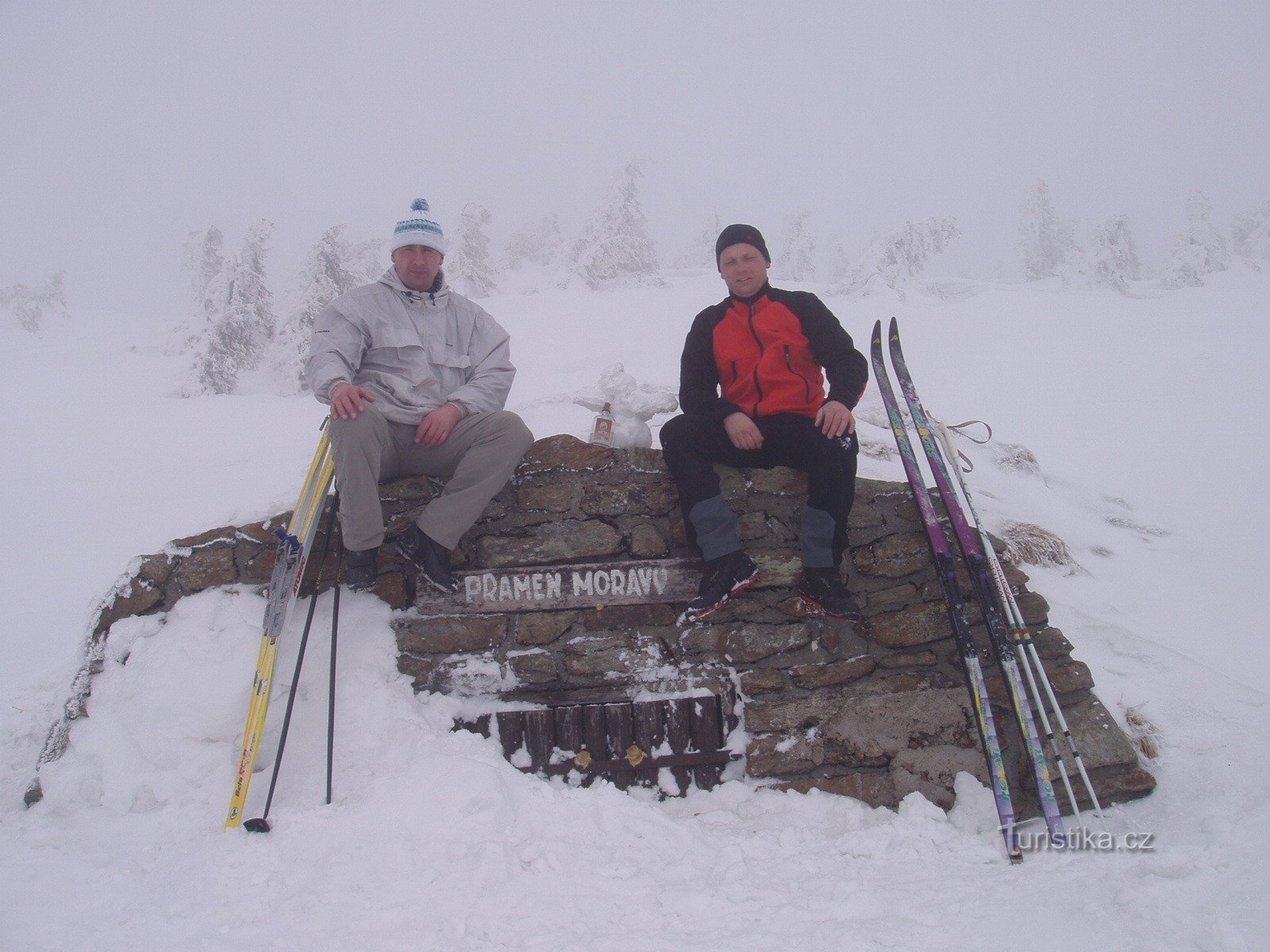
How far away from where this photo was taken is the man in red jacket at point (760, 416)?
10.4 feet

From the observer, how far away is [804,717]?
3.23 metres

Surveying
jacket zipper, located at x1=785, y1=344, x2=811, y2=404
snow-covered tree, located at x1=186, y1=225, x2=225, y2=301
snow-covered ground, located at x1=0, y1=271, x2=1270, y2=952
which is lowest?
snow-covered ground, located at x1=0, y1=271, x2=1270, y2=952

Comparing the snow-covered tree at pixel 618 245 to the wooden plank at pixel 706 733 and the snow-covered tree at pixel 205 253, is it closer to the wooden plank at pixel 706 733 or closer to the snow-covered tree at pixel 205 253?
the snow-covered tree at pixel 205 253

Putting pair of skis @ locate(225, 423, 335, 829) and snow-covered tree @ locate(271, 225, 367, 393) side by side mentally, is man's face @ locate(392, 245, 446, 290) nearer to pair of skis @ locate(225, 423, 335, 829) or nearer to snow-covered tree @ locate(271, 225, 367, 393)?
pair of skis @ locate(225, 423, 335, 829)

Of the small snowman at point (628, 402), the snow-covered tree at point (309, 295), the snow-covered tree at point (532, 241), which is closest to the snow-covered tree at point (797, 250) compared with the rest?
the snow-covered tree at point (532, 241)

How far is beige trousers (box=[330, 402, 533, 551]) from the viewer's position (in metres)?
3.04

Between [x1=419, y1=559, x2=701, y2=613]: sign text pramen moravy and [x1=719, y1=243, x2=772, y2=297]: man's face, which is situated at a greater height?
[x1=719, y1=243, x2=772, y2=297]: man's face

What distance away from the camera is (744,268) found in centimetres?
365

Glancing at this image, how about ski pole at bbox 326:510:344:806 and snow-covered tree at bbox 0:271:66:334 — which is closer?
ski pole at bbox 326:510:344:806

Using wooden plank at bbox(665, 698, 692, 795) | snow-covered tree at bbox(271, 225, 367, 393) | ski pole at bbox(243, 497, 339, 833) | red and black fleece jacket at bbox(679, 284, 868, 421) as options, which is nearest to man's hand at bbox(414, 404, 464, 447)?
A: ski pole at bbox(243, 497, 339, 833)

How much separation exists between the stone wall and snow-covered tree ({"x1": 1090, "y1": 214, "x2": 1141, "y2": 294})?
93.0ft

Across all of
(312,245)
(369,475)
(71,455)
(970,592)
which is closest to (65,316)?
(312,245)

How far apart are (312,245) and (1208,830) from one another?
20221 millimetres

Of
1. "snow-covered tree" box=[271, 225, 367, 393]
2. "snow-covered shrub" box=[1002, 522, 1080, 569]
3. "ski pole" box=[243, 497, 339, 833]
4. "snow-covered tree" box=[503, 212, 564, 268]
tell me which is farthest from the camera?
"snow-covered tree" box=[503, 212, 564, 268]
